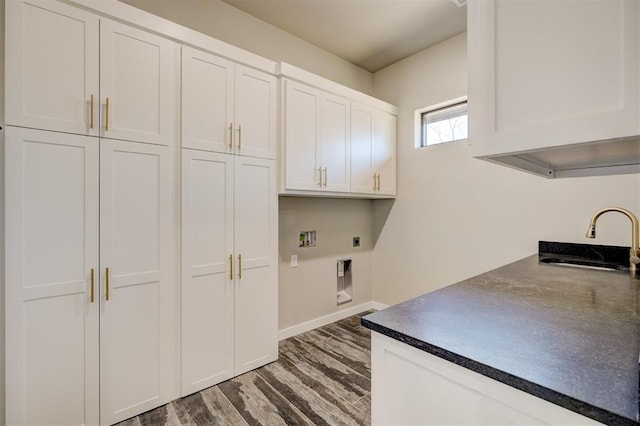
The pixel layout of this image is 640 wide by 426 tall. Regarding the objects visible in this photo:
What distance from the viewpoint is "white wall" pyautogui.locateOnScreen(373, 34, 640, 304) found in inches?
91.7

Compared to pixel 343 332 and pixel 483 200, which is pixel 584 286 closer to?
pixel 483 200

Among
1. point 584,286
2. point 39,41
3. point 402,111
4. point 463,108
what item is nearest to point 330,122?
point 402,111

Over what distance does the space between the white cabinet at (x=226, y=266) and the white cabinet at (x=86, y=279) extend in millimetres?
130

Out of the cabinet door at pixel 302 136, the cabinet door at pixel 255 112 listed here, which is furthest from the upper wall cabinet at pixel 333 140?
the cabinet door at pixel 255 112

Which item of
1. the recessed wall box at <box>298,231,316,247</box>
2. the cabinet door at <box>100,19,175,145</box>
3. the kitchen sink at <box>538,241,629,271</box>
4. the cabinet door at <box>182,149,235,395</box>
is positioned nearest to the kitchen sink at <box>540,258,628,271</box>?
the kitchen sink at <box>538,241,629,271</box>

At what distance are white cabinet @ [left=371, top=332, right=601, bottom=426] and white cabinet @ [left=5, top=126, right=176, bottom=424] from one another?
1.58m

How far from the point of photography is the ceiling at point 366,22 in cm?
263

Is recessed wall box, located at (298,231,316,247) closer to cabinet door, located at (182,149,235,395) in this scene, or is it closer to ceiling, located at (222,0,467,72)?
cabinet door, located at (182,149,235,395)

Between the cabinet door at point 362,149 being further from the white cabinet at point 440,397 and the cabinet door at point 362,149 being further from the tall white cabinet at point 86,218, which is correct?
the white cabinet at point 440,397

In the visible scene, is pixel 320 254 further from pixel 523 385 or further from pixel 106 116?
pixel 523 385

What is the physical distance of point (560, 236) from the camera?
2.42 meters

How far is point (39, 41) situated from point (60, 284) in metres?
1.29

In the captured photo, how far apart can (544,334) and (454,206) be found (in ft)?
7.76

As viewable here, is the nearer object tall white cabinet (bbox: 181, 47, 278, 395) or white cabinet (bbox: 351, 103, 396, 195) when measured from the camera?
tall white cabinet (bbox: 181, 47, 278, 395)
